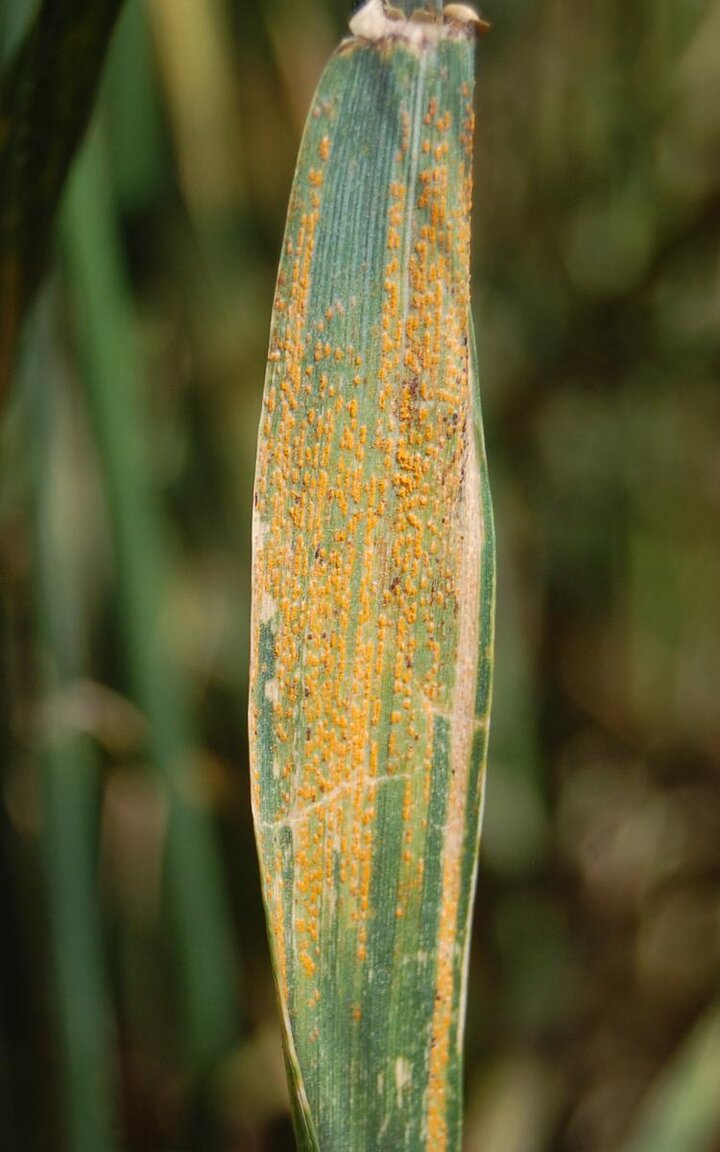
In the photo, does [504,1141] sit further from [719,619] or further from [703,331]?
[703,331]

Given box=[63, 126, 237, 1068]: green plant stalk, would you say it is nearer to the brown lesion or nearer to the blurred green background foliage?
the blurred green background foliage

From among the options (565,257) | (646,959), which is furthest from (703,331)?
(646,959)

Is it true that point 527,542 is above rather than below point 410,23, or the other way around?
below

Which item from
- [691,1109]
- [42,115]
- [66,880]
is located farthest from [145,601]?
[691,1109]

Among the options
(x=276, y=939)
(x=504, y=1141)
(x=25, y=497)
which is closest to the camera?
(x=276, y=939)

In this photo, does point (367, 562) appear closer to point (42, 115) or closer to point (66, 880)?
point (42, 115)
